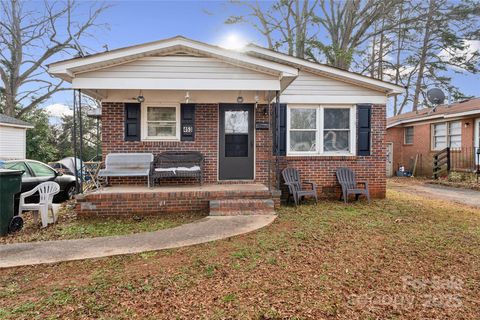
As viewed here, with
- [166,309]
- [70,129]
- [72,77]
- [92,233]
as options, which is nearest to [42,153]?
[70,129]

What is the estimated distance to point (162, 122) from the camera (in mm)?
7438

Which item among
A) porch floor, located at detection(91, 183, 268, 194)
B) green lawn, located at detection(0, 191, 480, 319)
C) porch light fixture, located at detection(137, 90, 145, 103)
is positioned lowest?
green lawn, located at detection(0, 191, 480, 319)

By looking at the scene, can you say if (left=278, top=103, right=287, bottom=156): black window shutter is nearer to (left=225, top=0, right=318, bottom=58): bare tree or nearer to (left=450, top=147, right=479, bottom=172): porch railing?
(left=450, top=147, right=479, bottom=172): porch railing

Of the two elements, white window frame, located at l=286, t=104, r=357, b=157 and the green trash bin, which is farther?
white window frame, located at l=286, t=104, r=357, b=157

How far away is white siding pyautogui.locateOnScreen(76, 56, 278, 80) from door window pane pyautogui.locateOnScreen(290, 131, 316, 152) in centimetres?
213

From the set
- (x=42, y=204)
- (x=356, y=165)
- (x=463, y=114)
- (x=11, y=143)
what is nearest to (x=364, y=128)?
(x=356, y=165)

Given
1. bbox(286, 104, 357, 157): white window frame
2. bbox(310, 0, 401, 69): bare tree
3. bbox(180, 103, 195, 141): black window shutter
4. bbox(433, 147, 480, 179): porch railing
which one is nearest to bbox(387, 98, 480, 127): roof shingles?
bbox(433, 147, 480, 179): porch railing

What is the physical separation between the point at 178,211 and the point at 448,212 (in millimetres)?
5905

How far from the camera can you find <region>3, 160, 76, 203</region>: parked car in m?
7.21

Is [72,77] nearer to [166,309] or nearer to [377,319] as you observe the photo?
[166,309]

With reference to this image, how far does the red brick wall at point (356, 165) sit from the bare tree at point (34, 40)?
1807 centimetres

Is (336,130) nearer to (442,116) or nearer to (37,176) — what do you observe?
(37,176)

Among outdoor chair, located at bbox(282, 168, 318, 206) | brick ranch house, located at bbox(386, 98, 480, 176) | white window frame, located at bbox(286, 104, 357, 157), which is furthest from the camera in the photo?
brick ranch house, located at bbox(386, 98, 480, 176)

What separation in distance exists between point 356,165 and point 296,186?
178 centimetres
